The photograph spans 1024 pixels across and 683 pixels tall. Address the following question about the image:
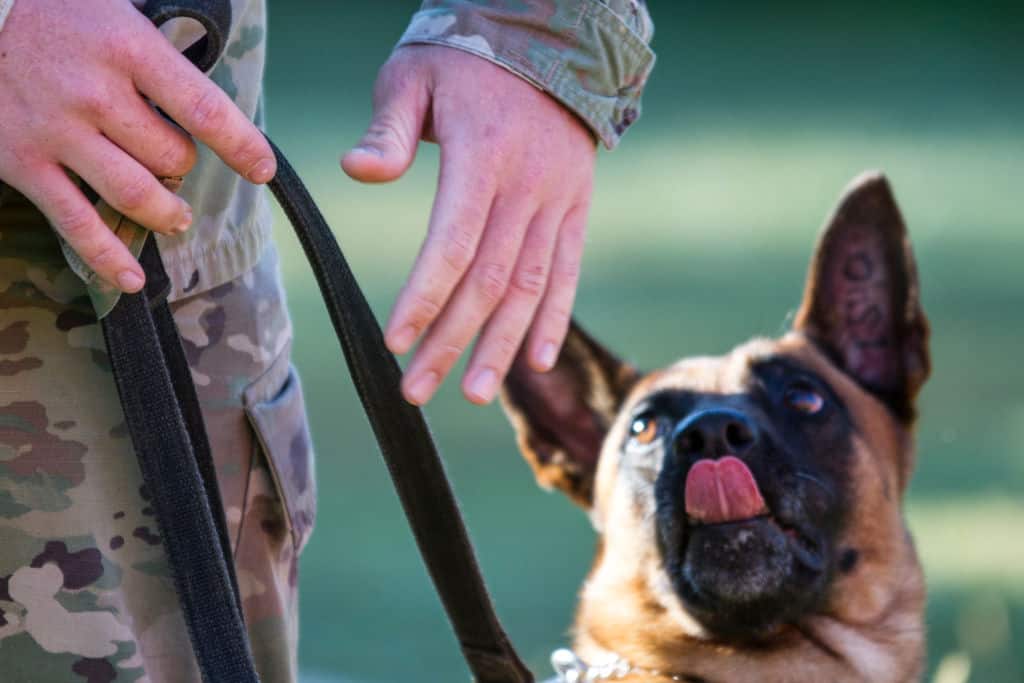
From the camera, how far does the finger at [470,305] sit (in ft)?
4.14

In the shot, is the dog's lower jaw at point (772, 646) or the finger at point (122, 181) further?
the dog's lower jaw at point (772, 646)

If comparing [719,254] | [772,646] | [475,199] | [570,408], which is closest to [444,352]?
[475,199]

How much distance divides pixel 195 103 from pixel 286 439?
52 centimetres

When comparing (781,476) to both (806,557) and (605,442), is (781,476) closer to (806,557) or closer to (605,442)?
(806,557)

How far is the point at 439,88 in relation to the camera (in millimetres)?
1304

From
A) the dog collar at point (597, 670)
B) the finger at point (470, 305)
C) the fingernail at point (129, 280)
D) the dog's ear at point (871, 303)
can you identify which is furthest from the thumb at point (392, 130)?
the dog's ear at point (871, 303)

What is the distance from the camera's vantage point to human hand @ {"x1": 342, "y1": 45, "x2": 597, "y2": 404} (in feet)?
4.07

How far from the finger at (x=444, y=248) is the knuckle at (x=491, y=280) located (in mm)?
19

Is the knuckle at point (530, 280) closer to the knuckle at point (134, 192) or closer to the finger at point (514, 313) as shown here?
the finger at point (514, 313)

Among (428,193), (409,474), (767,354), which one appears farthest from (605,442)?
(428,193)

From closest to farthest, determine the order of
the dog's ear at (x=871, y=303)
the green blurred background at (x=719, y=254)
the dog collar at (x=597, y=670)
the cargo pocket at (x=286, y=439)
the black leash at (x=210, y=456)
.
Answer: the black leash at (x=210, y=456), the cargo pocket at (x=286, y=439), the dog collar at (x=597, y=670), the dog's ear at (x=871, y=303), the green blurred background at (x=719, y=254)

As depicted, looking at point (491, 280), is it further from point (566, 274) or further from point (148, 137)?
point (148, 137)

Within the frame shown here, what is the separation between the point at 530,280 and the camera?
132 centimetres

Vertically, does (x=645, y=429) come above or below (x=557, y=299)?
below
